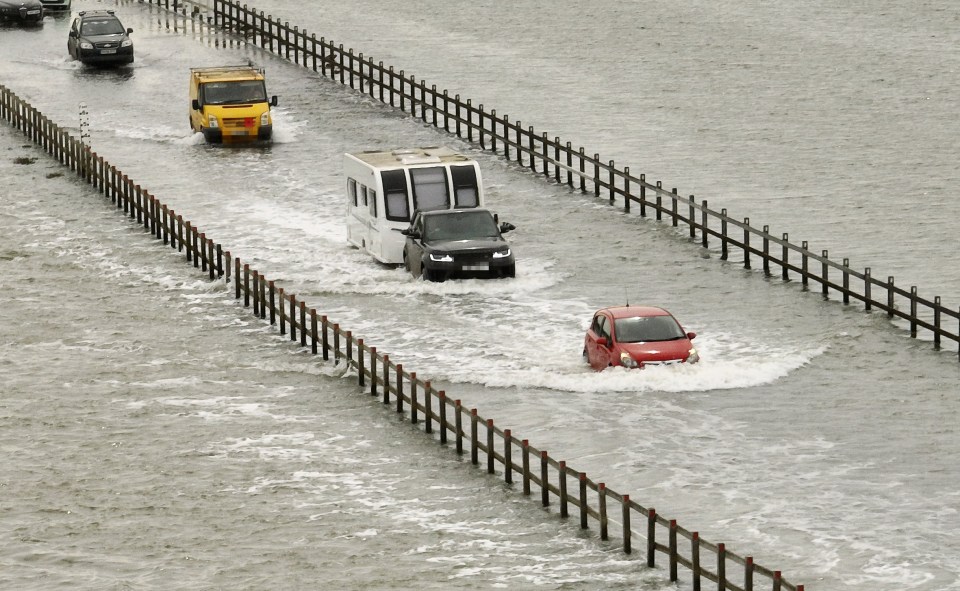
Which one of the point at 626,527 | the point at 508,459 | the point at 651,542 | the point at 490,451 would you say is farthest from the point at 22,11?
the point at 651,542

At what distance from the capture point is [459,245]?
42.3 meters

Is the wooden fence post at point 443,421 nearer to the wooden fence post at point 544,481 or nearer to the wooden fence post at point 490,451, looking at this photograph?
the wooden fence post at point 490,451

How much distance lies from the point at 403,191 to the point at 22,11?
4612 cm

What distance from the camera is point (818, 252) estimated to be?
49.2 metres

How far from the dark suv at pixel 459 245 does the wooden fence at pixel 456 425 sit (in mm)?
3026

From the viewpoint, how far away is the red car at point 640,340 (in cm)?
3466

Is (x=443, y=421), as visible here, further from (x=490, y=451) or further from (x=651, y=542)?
(x=651, y=542)

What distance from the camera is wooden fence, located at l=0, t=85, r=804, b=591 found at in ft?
84.7

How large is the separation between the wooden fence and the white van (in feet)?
9.83

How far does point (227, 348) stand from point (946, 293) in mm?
16964

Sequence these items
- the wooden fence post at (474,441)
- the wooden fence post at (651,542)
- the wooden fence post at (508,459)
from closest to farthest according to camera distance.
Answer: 1. the wooden fence post at (651,542)
2. the wooden fence post at (508,459)
3. the wooden fence post at (474,441)

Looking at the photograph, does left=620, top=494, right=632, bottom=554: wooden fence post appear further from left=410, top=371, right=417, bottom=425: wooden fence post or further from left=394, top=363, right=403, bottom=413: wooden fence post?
left=394, top=363, right=403, bottom=413: wooden fence post

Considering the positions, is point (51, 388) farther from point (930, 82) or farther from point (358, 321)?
point (930, 82)

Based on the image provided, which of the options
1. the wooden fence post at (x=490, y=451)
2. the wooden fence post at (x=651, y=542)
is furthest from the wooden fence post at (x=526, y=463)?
the wooden fence post at (x=651, y=542)
